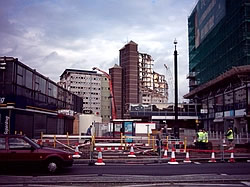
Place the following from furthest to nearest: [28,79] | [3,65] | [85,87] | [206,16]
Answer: [85,87] < [206,16] < [28,79] < [3,65]

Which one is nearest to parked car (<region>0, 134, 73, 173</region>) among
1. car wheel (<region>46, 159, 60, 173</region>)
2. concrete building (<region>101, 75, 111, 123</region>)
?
car wheel (<region>46, 159, 60, 173</region>)

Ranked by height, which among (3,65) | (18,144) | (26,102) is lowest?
(18,144)

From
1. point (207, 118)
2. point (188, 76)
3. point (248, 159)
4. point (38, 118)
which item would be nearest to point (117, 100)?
point (188, 76)

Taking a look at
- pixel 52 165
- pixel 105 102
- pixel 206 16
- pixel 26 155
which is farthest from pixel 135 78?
pixel 26 155

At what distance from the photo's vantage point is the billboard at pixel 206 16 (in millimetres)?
59812

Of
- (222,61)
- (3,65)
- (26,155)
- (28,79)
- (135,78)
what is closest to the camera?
(26,155)

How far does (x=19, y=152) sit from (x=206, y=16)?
60773 millimetres

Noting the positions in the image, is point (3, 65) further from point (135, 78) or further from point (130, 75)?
point (135, 78)

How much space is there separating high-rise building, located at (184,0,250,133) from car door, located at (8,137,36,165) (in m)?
38.2

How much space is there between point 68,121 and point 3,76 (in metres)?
22.3

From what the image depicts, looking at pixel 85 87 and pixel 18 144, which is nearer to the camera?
pixel 18 144

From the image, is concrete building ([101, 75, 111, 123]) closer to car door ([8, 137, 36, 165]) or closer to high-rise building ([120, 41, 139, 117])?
high-rise building ([120, 41, 139, 117])

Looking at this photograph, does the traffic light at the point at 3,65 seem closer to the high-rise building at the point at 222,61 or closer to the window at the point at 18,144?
the window at the point at 18,144

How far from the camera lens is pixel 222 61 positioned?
60.3m
